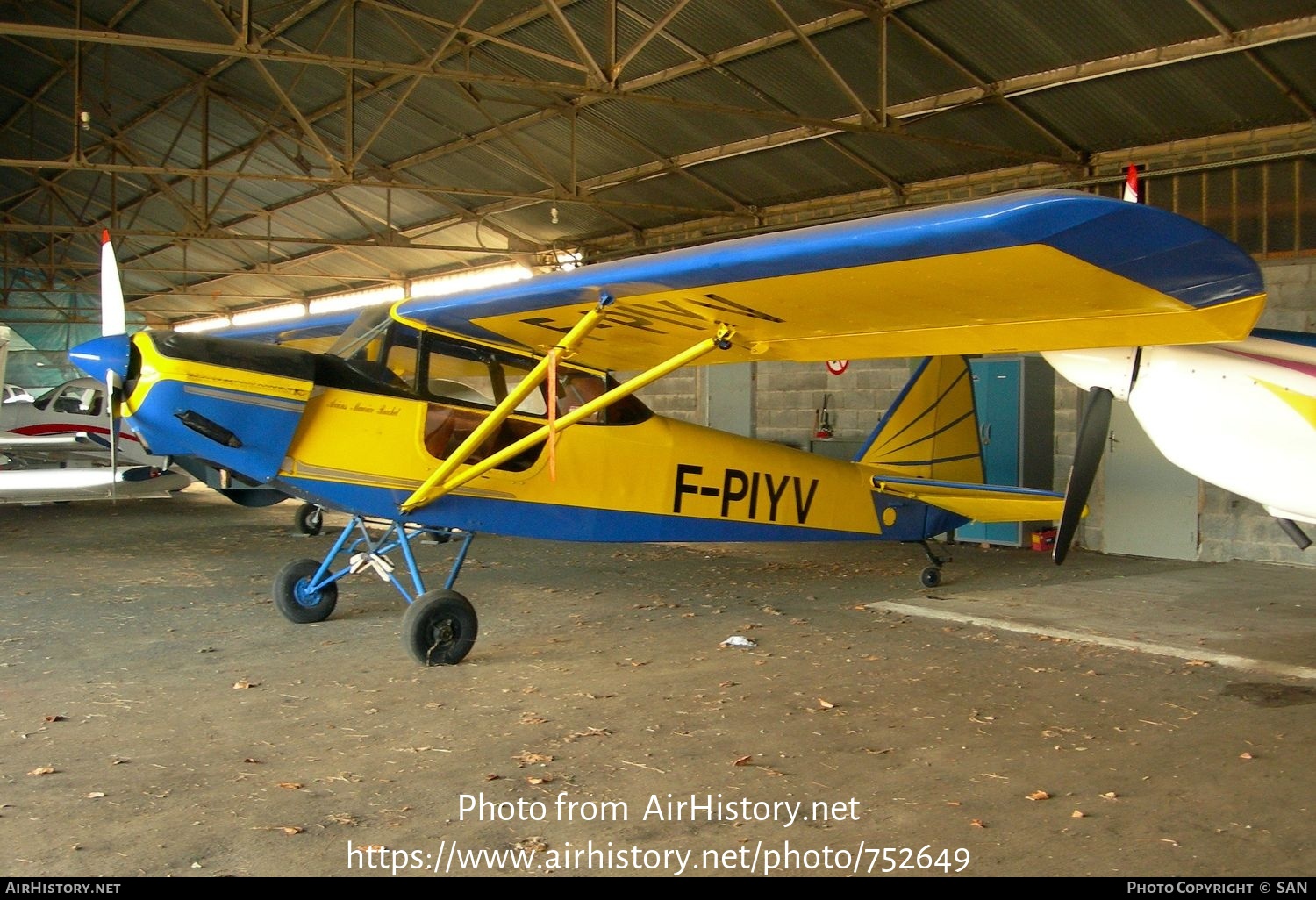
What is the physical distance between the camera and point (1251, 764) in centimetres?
410

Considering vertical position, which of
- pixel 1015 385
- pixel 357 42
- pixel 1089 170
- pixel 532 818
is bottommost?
pixel 532 818

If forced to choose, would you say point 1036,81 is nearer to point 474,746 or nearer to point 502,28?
point 502,28

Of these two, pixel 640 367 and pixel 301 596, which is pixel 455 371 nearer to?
pixel 640 367

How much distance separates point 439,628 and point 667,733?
187cm

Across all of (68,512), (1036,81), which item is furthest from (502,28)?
(68,512)

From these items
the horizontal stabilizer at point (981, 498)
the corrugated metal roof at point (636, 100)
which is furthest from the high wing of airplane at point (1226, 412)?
the corrugated metal roof at point (636, 100)

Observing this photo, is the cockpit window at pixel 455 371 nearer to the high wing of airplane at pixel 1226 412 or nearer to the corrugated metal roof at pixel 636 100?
the high wing of airplane at pixel 1226 412

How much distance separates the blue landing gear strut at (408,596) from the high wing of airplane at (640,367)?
0.02 meters

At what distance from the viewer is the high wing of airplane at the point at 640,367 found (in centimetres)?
399

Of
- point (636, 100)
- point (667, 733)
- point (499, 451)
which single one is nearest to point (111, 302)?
point (499, 451)

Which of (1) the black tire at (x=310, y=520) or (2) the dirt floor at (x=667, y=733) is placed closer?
(2) the dirt floor at (x=667, y=733)

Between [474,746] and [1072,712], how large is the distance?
9.38 ft

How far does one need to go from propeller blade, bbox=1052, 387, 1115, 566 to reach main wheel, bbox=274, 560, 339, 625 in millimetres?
4727

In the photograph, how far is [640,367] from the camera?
751cm
